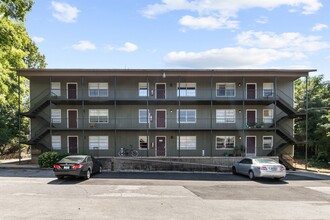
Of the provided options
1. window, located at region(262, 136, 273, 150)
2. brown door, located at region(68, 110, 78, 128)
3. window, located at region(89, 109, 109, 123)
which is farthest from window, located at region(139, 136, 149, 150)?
window, located at region(262, 136, 273, 150)

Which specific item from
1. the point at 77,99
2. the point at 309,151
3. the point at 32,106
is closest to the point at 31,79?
the point at 32,106

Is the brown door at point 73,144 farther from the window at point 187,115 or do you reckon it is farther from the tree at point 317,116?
the tree at point 317,116

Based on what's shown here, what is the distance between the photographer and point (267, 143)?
1015 inches

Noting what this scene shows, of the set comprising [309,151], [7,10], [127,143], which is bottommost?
[309,151]

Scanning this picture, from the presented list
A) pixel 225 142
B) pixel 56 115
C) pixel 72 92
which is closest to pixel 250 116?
pixel 225 142

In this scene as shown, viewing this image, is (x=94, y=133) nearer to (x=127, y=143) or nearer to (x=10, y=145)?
(x=127, y=143)

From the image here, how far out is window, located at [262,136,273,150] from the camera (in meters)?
25.7

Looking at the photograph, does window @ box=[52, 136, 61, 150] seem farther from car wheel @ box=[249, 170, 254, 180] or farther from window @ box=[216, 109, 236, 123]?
car wheel @ box=[249, 170, 254, 180]

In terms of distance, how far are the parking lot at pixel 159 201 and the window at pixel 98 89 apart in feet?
39.1

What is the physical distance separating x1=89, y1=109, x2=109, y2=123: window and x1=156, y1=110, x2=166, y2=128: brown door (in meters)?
4.85

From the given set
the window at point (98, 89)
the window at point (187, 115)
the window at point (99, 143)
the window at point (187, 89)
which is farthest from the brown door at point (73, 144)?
the window at point (187, 89)

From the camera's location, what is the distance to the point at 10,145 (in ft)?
108

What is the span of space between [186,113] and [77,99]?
401 inches

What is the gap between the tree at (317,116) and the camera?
90.5ft
